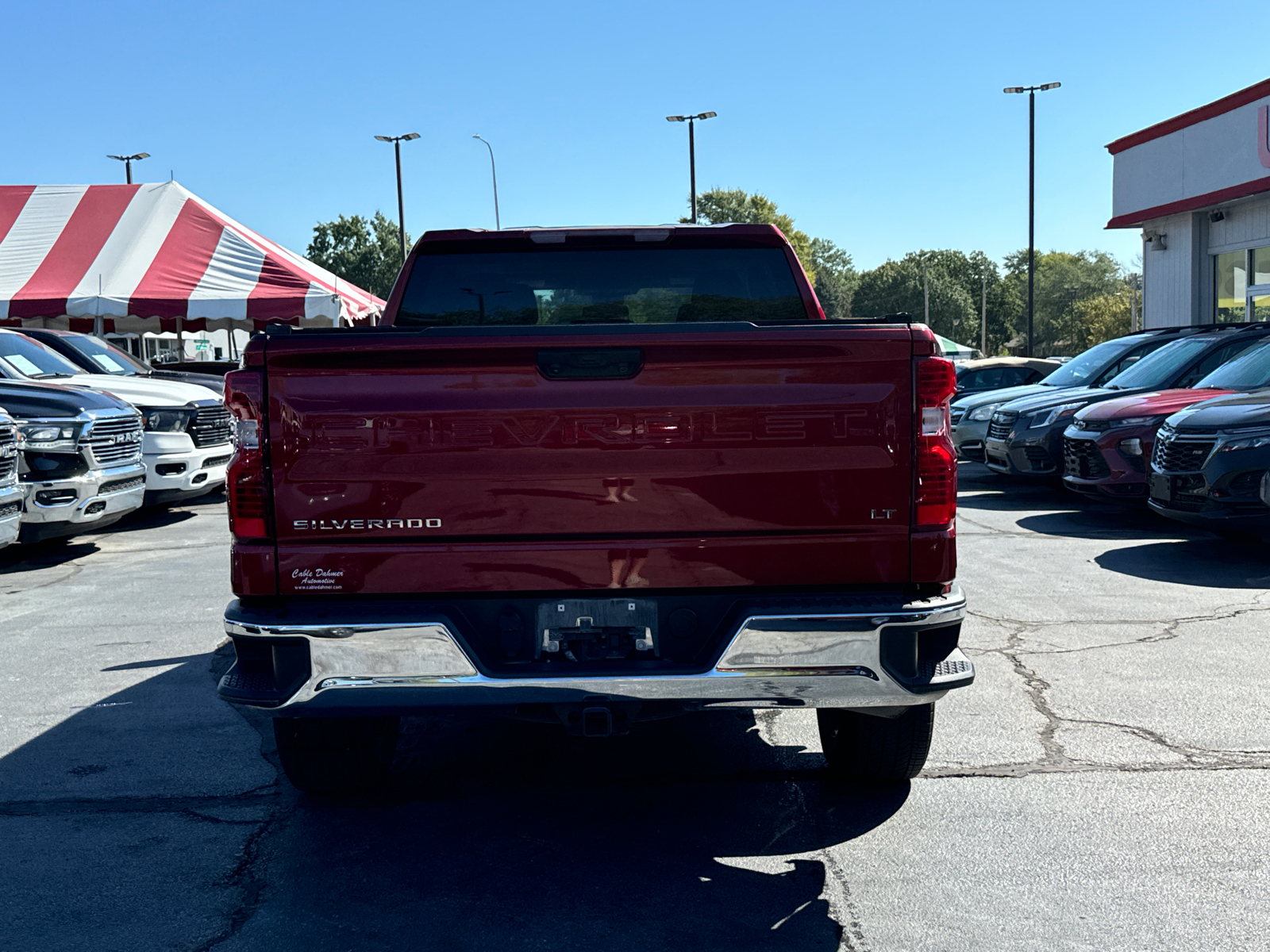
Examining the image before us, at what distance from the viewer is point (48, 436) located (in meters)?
9.72

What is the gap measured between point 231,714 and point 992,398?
12.8 metres

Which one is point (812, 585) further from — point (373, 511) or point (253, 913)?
point (253, 913)

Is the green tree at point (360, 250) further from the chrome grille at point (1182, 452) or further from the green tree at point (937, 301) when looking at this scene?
the chrome grille at point (1182, 452)

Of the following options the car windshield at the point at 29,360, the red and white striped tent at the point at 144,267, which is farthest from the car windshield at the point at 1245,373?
the red and white striped tent at the point at 144,267

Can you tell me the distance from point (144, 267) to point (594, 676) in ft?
62.4

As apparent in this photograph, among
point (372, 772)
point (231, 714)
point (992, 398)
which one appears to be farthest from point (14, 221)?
point (372, 772)

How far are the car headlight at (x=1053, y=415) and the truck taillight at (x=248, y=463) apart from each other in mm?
10729

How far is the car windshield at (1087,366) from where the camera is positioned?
47.4 feet

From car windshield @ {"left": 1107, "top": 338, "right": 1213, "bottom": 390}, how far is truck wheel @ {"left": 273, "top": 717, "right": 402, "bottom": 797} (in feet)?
33.7

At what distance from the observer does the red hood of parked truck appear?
10875 millimetres

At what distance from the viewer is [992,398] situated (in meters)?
16.1

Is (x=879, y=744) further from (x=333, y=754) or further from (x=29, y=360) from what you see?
(x=29, y=360)

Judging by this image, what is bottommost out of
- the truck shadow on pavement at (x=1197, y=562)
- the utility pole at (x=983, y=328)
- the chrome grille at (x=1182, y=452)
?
the truck shadow on pavement at (x=1197, y=562)

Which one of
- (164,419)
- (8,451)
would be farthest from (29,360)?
(8,451)
